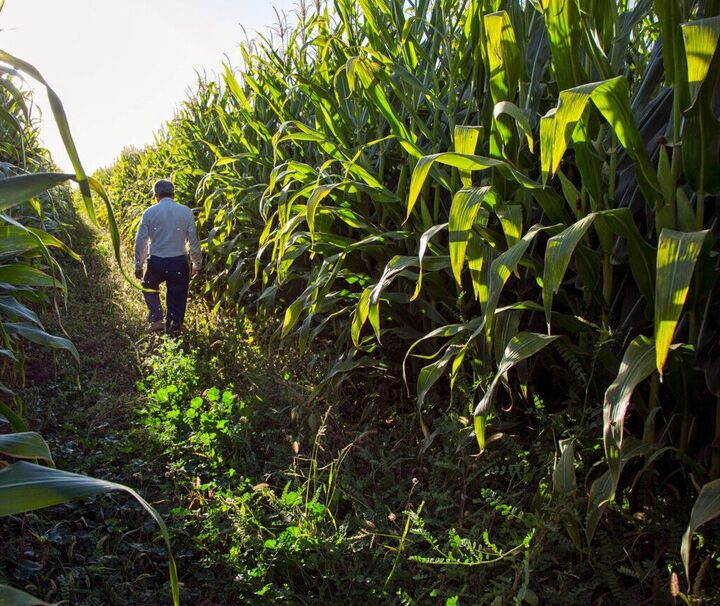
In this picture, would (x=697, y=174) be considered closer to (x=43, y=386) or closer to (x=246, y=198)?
(x=246, y=198)

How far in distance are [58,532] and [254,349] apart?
1.77 m

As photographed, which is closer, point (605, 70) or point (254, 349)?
point (605, 70)

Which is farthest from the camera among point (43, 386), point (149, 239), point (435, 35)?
point (149, 239)

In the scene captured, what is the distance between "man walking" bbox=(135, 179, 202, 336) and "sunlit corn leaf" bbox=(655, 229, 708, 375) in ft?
14.6

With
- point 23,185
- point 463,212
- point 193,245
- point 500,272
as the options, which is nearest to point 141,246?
point 193,245

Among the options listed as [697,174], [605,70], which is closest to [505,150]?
[605,70]

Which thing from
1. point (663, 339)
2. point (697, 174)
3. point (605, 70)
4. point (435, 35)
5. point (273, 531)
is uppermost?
point (435, 35)

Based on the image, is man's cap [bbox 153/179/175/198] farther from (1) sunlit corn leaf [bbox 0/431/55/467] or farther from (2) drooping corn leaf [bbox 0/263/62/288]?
(1) sunlit corn leaf [bbox 0/431/55/467]

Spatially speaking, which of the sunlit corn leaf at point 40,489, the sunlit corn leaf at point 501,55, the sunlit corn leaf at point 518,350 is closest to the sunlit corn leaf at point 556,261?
the sunlit corn leaf at point 518,350

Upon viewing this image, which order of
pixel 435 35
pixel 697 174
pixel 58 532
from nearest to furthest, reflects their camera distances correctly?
1. pixel 697 174
2. pixel 58 532
3. pixel 435 35

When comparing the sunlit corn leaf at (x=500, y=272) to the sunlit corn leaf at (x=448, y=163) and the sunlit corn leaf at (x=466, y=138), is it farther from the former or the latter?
the sunlit corn leaf at (x=466, y=138)

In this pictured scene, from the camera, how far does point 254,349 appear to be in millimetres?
3830

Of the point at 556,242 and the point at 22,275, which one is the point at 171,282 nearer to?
the point at 22,275

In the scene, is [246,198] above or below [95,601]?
above
